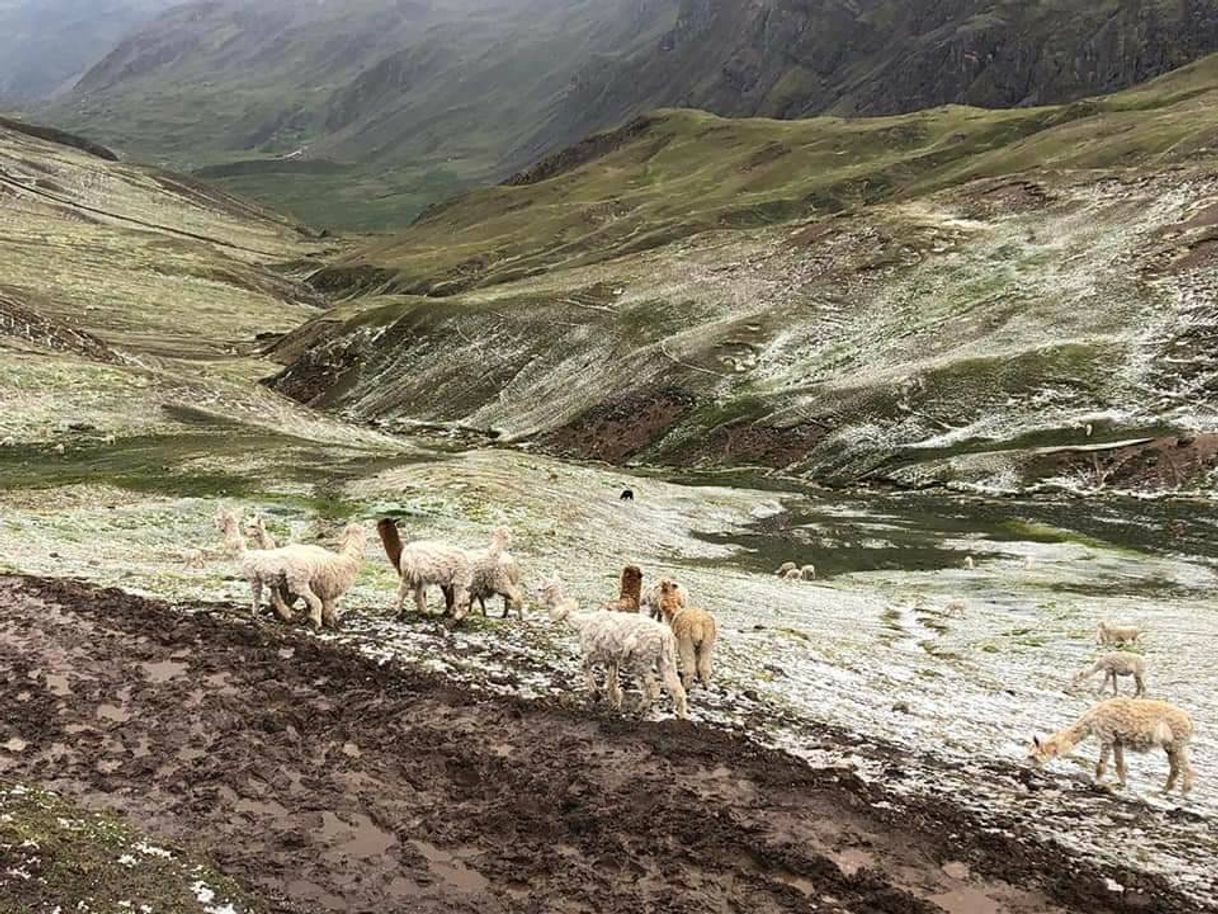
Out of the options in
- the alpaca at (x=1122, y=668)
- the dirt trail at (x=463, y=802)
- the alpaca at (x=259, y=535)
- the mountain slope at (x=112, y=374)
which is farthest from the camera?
the mountain slope at (x=112, y=374)

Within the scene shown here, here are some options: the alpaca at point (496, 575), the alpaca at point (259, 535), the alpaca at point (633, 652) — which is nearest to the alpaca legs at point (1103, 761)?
the alpaca at point (633, 652)

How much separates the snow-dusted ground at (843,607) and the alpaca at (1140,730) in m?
0.62

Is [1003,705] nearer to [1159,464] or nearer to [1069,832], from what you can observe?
[1069,832]

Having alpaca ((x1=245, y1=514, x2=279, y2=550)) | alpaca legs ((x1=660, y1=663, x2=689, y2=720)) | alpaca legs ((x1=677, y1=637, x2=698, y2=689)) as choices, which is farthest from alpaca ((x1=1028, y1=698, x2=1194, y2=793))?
alpaca ((x1=245, y1=514, x2=279, y2=550))

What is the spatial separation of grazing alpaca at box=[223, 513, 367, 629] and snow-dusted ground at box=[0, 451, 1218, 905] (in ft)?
2.74

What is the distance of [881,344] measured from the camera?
320ft

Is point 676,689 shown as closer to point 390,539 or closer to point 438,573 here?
point 438,573

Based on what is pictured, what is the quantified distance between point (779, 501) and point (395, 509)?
30.7 metres

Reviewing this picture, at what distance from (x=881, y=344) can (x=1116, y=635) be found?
69.9 m

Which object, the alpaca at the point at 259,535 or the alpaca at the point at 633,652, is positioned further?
the alpaca at the point at 259,535

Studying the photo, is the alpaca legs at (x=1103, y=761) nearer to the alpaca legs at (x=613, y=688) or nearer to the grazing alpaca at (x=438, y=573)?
the alpaca legs at (x=613, y=688)

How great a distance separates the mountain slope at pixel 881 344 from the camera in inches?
3068

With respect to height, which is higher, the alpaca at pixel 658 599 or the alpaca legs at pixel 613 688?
the alpaca at pixel 658 599

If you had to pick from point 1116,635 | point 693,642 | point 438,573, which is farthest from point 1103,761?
point 1116,635
